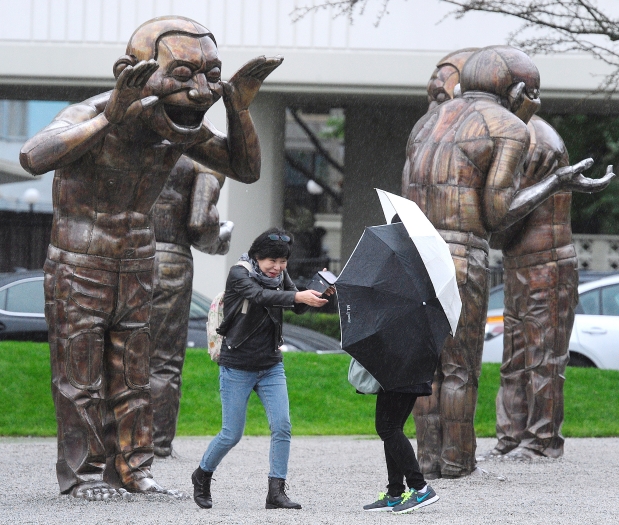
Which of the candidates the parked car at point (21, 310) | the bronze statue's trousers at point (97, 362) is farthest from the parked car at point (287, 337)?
the bronze statue's trousers at point (97, 362)

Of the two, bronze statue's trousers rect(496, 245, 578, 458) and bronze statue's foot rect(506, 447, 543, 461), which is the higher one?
Result: bronze statue's trousers rect(496, 245, 578, 458)

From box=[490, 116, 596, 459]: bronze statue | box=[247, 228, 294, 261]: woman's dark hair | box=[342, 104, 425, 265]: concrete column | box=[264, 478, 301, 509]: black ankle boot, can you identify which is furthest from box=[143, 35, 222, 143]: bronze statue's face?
box=[342, 104, 425, 265]: concrete column

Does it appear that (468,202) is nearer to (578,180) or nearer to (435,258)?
(578,180)

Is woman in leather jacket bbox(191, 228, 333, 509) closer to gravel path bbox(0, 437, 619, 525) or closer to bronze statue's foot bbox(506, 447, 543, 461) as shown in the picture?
gravel path bbox(0, 437, 619, 525)

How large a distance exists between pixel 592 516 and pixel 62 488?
2717 mm

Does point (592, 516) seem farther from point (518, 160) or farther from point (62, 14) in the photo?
point (62, 14)

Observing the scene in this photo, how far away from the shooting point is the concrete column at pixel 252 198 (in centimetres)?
1855

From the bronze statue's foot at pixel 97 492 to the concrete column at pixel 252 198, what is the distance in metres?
11.9

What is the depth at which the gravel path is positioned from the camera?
5.80 metres

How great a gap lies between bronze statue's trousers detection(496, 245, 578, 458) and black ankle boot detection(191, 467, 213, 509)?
313cm

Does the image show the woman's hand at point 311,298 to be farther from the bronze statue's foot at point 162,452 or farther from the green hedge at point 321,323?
the green hedge at point 321,323

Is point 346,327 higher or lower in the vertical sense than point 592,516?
higher

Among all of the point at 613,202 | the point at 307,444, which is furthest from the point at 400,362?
the point at 613,202

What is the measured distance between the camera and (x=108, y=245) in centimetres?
641
